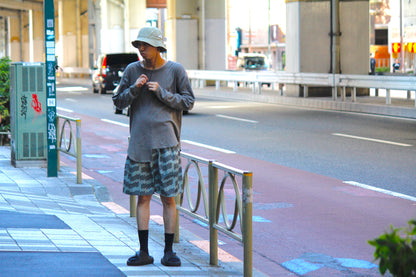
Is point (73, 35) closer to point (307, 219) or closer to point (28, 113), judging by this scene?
point (28, 113)

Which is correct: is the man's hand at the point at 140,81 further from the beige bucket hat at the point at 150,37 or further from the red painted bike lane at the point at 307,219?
the red painted bike lane at the point at 307,219

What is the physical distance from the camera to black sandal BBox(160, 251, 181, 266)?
19.9ft

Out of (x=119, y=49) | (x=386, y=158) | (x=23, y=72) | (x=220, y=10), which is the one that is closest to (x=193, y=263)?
(x=23, y=72)

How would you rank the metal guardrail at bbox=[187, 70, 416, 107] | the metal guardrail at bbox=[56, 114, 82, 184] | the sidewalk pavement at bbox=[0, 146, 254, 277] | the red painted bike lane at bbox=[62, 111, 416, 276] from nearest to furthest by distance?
1. the sidewalk pavement at bbox=[0, 146, 254, 277]
2. the red painted bike lane at bbox=[62, 111, 416, 276]
3. the metal guardrail at bbox=[56, 114, 82, 184]
4. the metal guardrail at bbox=[187, 70, 416, 107]

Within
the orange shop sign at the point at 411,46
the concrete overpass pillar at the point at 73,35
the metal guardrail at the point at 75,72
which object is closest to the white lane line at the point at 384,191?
the orange shop sign at the point at 411,46

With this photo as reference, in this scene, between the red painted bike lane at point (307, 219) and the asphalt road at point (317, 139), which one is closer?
the red painted bike lane at point (307, 219)

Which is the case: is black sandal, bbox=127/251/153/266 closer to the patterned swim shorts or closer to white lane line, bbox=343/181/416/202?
the patterned swim shorts

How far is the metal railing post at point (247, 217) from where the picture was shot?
5539 mm

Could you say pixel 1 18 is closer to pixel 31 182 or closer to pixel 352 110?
pixel 352 110

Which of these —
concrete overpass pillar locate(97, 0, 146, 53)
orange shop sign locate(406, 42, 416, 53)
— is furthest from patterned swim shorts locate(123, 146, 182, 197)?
concrete overpass pillar locate(97, 0, 146, 53)

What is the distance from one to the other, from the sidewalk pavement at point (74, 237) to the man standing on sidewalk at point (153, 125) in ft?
0.97

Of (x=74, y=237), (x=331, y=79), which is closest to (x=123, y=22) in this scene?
(x=331, y=79)

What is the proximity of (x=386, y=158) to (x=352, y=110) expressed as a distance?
406 inches

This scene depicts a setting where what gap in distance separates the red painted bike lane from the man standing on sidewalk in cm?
55
